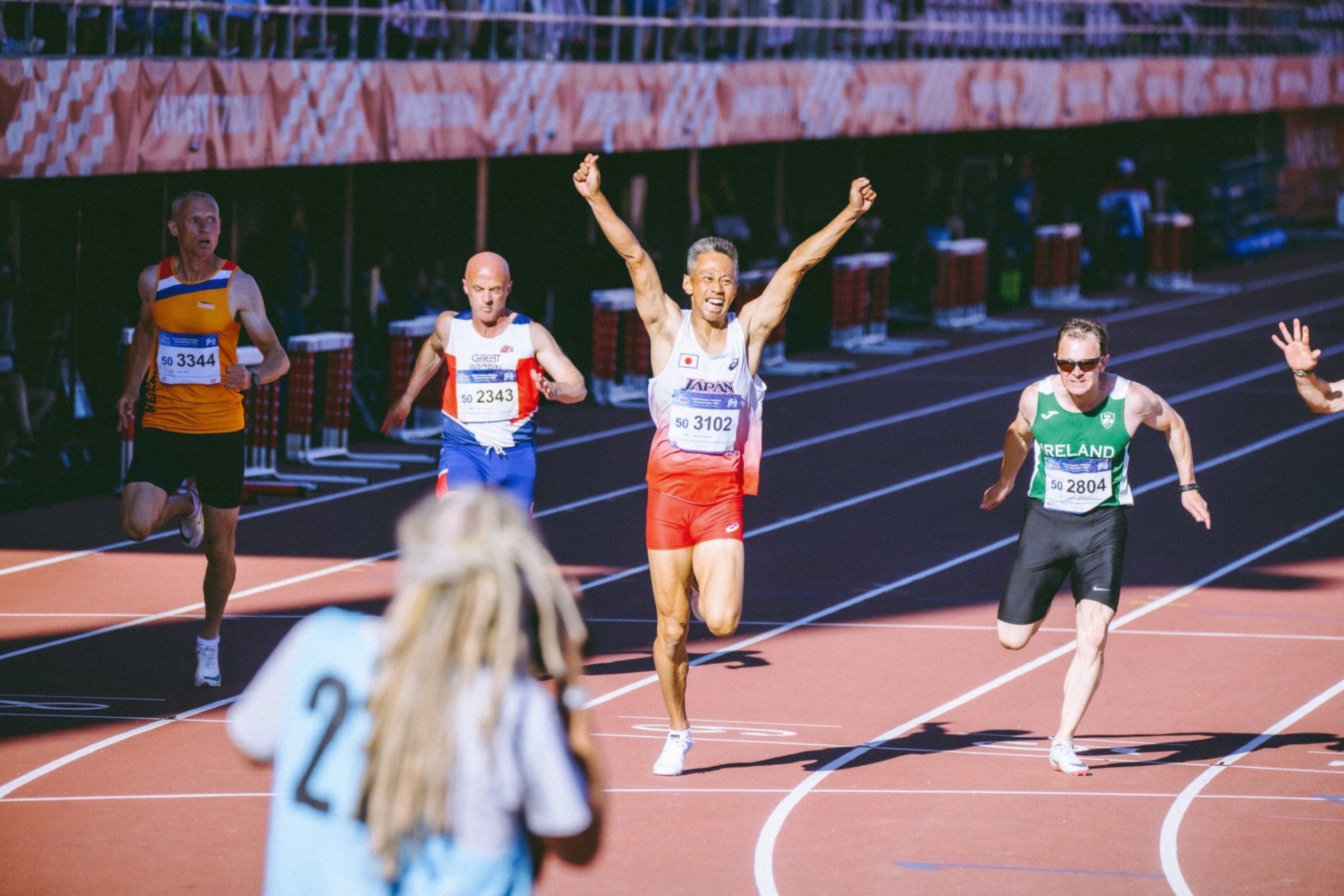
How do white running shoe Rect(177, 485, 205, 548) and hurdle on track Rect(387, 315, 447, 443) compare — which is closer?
white running shoe Rect(177, 485, 205, 548)

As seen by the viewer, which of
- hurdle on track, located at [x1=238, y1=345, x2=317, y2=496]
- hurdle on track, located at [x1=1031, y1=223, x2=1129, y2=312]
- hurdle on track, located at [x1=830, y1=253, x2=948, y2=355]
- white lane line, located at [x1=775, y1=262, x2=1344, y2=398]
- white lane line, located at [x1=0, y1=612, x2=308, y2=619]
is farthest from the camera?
hurdle on track, located at [x1=1031, y1=223, x2=1129, y2=312]

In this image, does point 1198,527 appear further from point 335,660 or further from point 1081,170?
point 1081,170

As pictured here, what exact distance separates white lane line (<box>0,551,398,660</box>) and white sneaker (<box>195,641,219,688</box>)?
129 cm

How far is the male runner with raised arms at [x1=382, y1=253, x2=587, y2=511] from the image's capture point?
966 centimetres

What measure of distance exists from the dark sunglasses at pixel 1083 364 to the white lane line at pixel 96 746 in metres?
4.16

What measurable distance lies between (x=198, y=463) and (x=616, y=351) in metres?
12.3

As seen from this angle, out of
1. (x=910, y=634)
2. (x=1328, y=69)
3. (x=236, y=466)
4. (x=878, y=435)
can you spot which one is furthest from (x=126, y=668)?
(x=1328, y=69)

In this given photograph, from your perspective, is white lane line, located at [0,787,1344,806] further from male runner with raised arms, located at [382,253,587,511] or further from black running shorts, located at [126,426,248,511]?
black running shorts, located at [126,426,248,511]

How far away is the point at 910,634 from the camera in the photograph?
1188 cm

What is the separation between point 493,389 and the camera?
9.67 metres

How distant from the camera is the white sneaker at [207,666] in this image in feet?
32.9

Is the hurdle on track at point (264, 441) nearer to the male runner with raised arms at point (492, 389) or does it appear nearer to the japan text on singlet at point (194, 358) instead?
the japan text on singlet at point (194, 358)

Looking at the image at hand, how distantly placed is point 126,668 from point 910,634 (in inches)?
169

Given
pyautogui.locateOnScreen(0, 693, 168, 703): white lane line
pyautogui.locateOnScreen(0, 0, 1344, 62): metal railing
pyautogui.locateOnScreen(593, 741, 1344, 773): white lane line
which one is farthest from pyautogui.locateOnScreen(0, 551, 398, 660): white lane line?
pyautogui.locateOnScreen(0, 0, 1344, 62): metal railing
